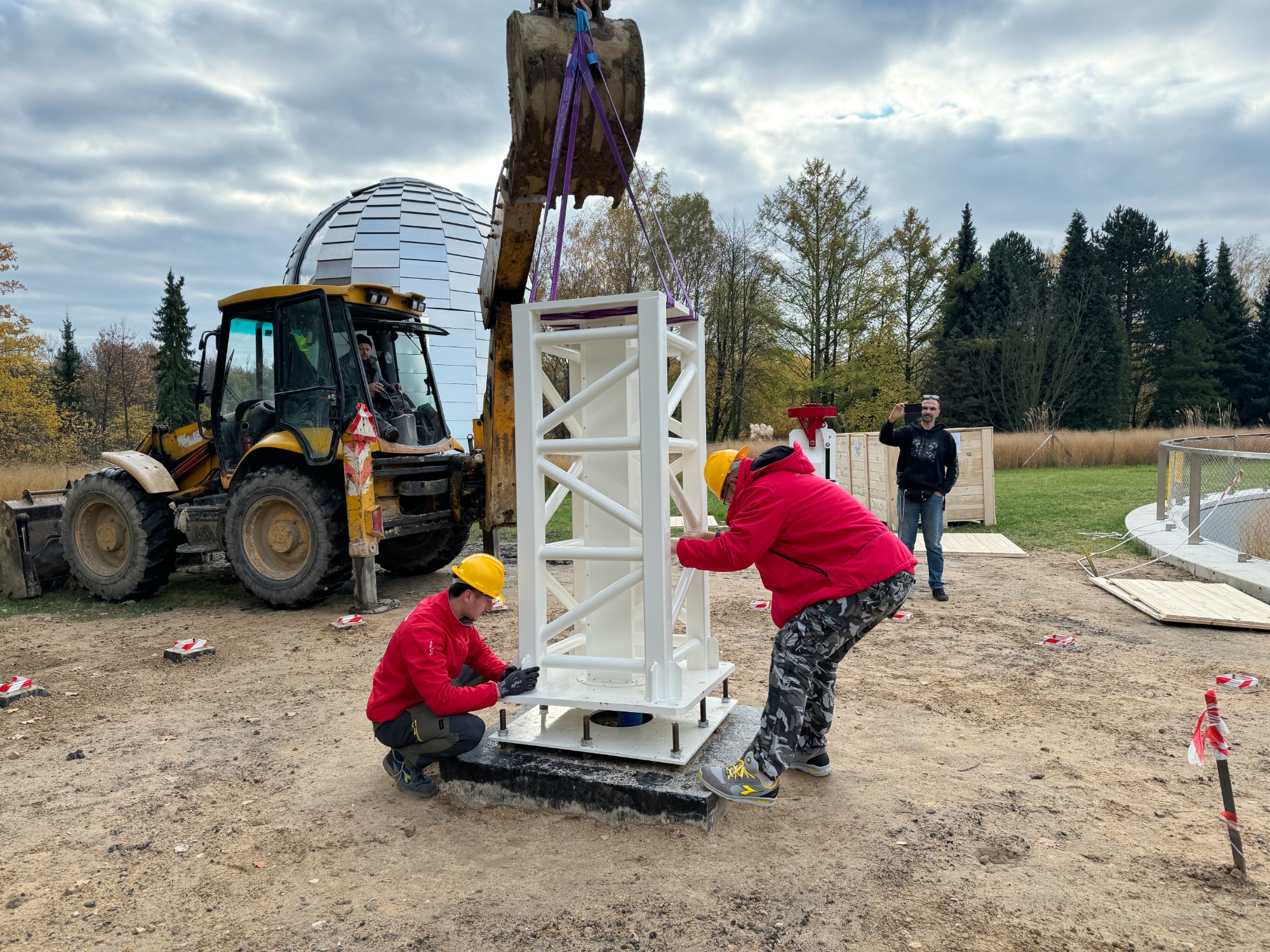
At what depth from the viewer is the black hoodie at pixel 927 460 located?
738cm

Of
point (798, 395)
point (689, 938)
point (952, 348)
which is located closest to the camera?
point (689, 938)

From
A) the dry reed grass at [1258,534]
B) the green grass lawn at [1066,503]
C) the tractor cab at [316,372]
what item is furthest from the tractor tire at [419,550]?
the dry reed grass at [1258,534]

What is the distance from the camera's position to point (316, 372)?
7.76m

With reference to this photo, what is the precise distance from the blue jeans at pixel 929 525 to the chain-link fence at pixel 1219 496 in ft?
10.1

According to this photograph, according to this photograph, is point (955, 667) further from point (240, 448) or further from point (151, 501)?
point (151, 501)

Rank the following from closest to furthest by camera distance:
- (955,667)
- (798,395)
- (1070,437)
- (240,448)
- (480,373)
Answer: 1. (955,667)
2. (240,448)
3. (480,373)
4. (1070,437)
5. (798,395)

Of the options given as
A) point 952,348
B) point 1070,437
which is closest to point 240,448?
point 1070,437

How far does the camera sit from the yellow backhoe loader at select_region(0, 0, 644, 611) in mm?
7473

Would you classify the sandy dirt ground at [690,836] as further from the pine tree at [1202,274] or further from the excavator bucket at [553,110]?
the pine tree at [1202,274]

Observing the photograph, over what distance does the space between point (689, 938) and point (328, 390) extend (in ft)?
20.7

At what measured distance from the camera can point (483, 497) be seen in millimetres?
8344

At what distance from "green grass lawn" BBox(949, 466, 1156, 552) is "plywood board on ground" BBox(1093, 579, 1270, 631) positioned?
2.49 metres

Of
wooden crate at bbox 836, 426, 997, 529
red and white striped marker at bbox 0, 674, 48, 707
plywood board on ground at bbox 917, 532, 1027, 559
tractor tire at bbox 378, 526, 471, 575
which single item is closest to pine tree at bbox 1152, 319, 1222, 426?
wooden crate at bbox 836, 426, 997, 529

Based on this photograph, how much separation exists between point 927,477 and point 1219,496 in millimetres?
6271
